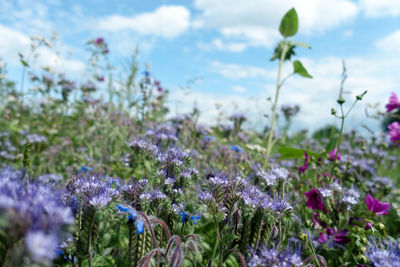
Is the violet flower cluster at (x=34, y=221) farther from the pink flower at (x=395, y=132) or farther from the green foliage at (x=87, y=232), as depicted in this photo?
the pink flower at (x=395, y=132)

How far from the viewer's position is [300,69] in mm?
3879

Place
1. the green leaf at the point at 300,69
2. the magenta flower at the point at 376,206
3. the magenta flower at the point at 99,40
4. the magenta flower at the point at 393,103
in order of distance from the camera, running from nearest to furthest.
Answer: the magenta flower at the point at 376,206, the magenta flower at the point at 393,103, the green leaf at the point at 300,69, the magenta flower at the point at 99,40

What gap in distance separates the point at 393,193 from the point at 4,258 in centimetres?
426

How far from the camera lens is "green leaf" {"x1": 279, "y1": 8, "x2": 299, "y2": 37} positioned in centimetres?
394

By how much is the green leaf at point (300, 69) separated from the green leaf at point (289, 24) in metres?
0.52

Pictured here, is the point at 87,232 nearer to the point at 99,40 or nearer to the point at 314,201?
the point at 314,201

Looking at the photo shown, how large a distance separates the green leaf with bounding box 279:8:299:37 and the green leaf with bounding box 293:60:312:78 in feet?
1.70

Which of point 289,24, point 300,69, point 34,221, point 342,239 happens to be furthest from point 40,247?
point 289,24

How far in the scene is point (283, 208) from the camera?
1.78 meters

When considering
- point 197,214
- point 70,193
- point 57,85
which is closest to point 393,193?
point 197,214

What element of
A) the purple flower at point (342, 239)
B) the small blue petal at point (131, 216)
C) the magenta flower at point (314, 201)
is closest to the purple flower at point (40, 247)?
the small blue petal at point (131, 216)

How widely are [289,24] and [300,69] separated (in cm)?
61

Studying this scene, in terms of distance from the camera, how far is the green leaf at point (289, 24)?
3.94 m

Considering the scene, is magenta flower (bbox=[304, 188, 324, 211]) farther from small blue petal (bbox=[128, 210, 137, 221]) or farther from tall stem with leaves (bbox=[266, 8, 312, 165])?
small blue petal (bbox=[128, 210, 137, 221])
